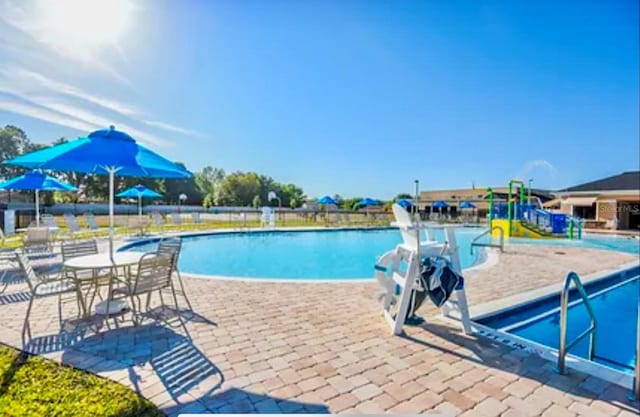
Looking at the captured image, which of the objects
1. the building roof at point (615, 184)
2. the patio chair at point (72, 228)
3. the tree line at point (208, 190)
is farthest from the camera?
the tree line at point (208, 190)

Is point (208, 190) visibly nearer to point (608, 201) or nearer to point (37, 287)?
point (608, 201)

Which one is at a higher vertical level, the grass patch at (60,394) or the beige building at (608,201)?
the beige building at (608,201)

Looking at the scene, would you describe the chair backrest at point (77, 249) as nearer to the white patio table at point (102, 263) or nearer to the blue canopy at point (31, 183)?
the white patio table at point (102, 263)

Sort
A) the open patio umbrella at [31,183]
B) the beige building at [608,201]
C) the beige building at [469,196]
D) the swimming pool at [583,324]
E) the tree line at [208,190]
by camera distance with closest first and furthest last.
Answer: the swimming pool at [583,324] < the open patio umbrella at [31,183] < the beige building at [608,201] < the beige building at [469,196] < the tree line at [208,190]

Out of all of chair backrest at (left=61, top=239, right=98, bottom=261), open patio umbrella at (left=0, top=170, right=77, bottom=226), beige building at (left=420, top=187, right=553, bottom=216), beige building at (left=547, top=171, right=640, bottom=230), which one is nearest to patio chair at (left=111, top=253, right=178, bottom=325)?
chair backrest at (left=61, top=239, right=98, bottom=261)

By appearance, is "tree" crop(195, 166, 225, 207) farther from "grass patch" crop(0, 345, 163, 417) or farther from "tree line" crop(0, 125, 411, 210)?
"grass patch" crop(0, 345, 163, 417)

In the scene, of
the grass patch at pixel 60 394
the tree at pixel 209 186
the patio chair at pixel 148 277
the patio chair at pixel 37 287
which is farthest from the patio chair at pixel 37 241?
the tree at pixel 209 186

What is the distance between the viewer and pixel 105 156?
3.89 meters

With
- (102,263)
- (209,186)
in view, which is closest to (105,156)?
(102,263)

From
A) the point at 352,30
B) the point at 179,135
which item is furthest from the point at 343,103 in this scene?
the point at 352,30

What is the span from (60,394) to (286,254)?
9.56 meters

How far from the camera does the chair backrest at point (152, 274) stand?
12.1 ft

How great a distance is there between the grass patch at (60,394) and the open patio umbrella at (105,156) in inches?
82.6

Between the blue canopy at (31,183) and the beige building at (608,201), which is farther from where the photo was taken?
the beige building at (608,201)
